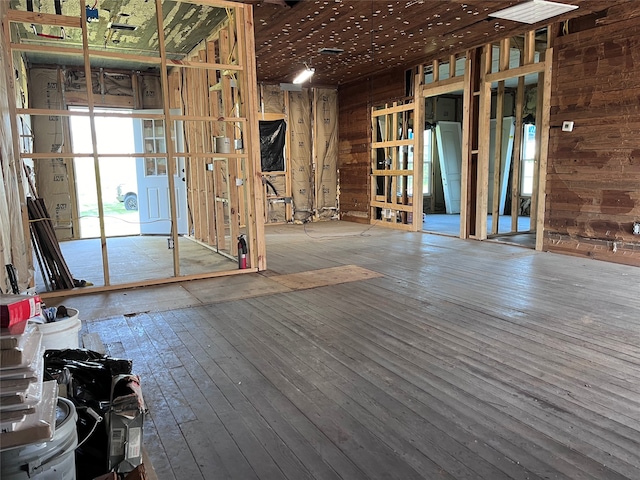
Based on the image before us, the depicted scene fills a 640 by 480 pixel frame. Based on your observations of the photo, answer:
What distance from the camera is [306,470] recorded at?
5.89ft

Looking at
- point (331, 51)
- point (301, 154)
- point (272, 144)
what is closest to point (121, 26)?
point (331, 51)

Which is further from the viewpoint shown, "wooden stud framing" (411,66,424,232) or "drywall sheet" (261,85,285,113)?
"drywall sheet" (261,85,285,113)

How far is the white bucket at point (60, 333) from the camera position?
2502mm

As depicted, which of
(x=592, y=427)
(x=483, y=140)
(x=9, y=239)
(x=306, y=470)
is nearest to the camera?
(x=306, y=470)

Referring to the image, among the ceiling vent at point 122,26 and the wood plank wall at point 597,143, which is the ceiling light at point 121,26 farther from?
the wood plank wall at point 597,143

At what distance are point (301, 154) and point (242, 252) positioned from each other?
5572 mm

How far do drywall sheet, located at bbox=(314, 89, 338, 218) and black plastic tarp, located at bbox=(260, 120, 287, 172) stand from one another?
3.03ft

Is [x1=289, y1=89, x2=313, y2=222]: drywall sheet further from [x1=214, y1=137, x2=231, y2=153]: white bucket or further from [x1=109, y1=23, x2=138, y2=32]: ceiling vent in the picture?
[x1=214, y1=137, x2=231, y2=153]: white bucket

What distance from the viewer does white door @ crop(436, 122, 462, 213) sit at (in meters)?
11.5

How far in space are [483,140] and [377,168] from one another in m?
2.88

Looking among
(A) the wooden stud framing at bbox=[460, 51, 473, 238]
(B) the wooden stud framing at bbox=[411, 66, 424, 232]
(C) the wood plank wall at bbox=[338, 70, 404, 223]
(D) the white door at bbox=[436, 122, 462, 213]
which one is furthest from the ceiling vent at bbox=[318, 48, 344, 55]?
(D) the white door at bbox=[436, 122, 462, 213]

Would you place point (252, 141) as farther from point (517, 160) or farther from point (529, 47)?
point (517, 160)

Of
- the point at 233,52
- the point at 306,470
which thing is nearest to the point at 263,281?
the point at 233,52

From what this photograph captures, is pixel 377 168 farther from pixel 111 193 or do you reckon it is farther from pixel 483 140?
pixel 111 193
